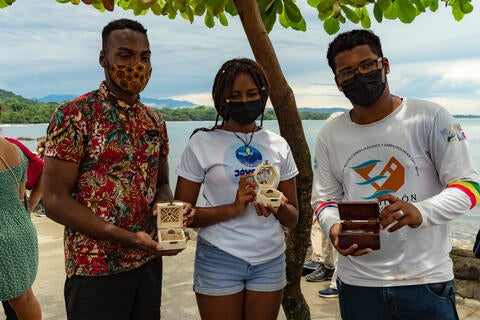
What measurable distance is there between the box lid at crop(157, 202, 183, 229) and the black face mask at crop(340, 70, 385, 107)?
1.02 m

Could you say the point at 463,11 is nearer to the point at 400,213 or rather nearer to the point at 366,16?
the point at 366,16

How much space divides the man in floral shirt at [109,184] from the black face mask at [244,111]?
452 millimetres

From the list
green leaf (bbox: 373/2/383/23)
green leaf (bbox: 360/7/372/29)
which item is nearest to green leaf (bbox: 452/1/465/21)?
green leaf (bbox: 360/7/372/29)

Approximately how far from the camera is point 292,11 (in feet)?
12.6

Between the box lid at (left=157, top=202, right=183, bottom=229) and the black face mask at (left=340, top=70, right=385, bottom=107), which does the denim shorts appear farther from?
the black face mask at (left=340, top=70, right=385, bottom=107)

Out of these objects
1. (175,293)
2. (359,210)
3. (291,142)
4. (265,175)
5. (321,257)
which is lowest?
(175,293)

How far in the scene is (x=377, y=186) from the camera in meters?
2.21

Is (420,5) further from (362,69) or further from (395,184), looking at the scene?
(395,184)

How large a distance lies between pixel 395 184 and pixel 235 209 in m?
0.81

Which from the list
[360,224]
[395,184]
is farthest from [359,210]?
[395,184]

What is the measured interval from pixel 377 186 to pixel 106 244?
1.36m

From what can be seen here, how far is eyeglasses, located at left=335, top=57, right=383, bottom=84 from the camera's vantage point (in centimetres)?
229

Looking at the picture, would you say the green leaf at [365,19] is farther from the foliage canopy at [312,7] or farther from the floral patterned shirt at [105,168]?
the floral patterned shirt at [105,168]

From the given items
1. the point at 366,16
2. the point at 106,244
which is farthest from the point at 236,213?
the point at 366,16
